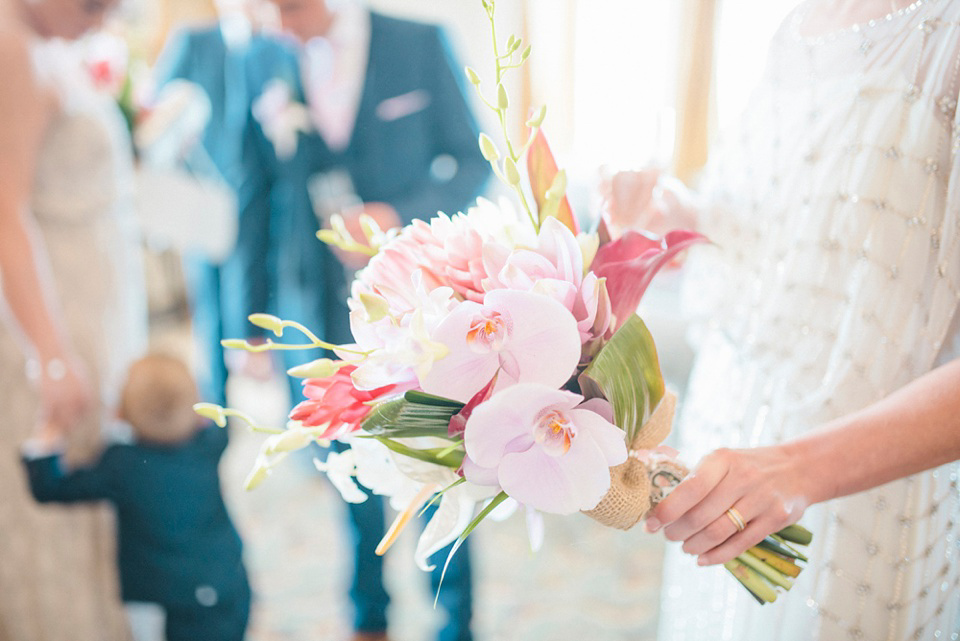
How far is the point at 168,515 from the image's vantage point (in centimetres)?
133

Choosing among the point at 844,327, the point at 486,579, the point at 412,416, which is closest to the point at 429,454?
the point at 412,416

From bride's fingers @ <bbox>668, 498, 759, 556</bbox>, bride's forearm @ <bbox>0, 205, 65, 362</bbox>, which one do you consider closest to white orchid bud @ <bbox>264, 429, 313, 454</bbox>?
bride's fingers @ <bbox>668, 498, 759, 556</bbox>

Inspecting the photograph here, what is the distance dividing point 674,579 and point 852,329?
46cm

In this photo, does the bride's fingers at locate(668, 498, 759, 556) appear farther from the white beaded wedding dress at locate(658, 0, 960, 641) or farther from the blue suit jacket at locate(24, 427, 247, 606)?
the blue suit jacket at locate(24, 427, 247, 606)

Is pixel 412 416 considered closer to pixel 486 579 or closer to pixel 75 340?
pixel 75 340

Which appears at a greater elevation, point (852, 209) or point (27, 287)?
point (852, 209)

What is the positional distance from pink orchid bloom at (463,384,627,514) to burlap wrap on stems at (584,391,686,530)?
6 cm

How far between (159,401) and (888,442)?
3.96 feet

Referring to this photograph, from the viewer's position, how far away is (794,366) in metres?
0.76

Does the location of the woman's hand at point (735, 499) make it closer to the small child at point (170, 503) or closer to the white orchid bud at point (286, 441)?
the white orchid bud at point (286, 441)

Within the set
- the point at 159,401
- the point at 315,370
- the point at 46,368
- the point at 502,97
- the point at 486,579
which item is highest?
the point at 502,97

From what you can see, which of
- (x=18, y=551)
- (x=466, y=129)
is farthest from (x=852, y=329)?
(x=18, y=551)

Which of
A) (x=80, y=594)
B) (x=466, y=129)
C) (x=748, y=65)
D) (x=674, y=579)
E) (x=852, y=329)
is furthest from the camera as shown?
(x=748, y=65)

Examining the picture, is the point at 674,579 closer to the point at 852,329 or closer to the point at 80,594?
the point at 852,329
